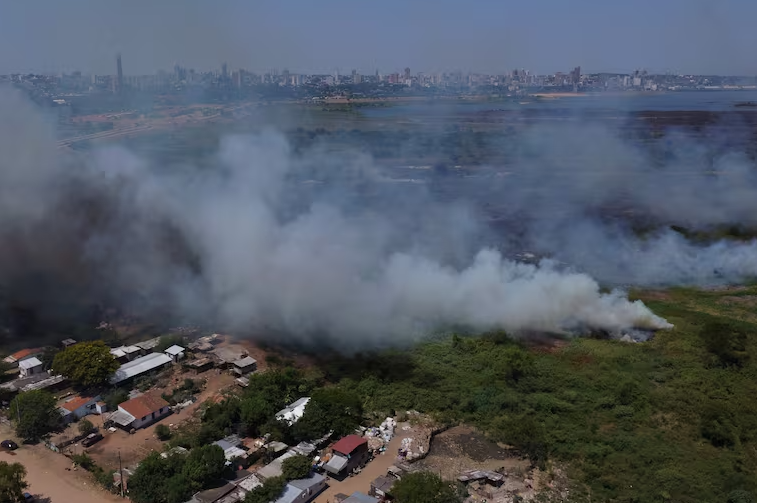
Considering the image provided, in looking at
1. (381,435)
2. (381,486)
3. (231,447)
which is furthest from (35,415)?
(381,486)

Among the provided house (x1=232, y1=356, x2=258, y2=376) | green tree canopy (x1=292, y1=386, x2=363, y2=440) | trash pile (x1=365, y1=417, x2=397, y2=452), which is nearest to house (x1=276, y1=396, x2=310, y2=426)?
green tree canopy (x1=292, y1=386, x2=363, y2=440)

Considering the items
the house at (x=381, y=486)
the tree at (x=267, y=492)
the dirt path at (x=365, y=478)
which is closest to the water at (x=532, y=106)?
the dirt path at (x=365, y=478)

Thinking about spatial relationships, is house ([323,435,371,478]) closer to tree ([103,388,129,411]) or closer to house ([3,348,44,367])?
tree ([103,388,129,411])

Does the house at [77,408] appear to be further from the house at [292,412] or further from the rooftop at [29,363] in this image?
the house at [292,412]

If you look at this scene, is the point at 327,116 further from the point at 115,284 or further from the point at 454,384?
the point at 454,384

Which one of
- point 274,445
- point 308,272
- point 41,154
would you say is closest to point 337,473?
point 274,445
